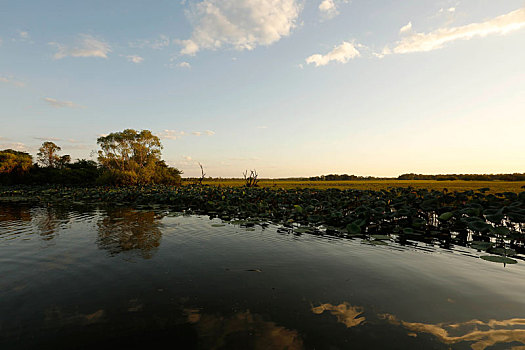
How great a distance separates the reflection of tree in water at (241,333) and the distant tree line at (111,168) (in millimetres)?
47269

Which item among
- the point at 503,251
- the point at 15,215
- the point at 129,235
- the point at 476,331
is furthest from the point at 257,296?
the point at 15,215

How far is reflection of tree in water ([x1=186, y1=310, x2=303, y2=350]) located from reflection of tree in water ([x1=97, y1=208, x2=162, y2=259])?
4.47 m

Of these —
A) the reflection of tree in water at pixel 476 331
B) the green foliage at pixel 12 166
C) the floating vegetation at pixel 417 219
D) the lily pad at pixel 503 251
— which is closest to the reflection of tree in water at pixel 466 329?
the reflection of tree in water at pixel 476 331

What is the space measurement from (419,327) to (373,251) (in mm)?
4530

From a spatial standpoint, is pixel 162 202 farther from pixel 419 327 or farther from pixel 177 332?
pixel 419 327

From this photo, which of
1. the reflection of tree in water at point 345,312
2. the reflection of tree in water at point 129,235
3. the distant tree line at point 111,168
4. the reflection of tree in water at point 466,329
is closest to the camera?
the reflection of tree in water at point 466,329

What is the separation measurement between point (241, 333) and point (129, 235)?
878 centimetres

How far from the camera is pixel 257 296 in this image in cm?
493

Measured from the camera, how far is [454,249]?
8.28 m

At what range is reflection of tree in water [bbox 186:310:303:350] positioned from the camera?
11.2 ft

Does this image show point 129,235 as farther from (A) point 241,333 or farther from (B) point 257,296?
(A) point 241,333

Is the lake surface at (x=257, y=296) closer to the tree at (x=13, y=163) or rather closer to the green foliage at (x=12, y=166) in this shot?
the tree at (x=13, y=163)

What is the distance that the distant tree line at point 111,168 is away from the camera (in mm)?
46444

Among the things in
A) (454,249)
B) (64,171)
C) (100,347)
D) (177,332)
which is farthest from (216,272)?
(64,171)
